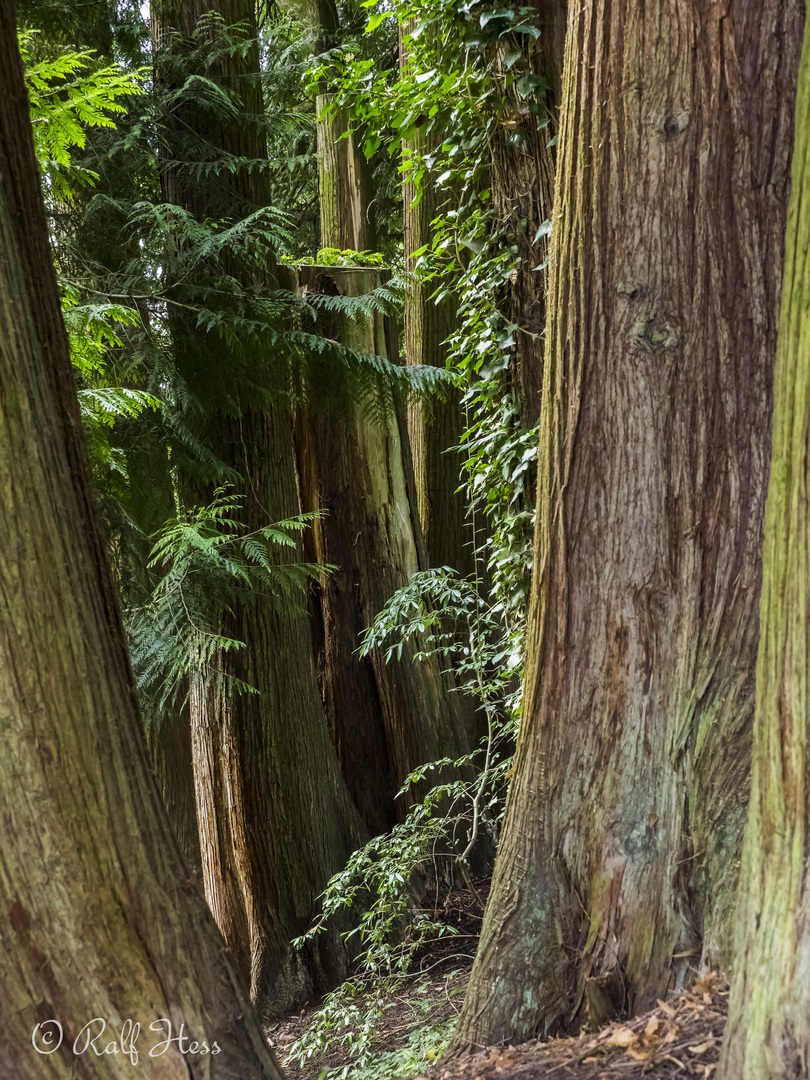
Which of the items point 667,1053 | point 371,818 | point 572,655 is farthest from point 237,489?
point 667,1053

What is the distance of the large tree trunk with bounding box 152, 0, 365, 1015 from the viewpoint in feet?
17.3

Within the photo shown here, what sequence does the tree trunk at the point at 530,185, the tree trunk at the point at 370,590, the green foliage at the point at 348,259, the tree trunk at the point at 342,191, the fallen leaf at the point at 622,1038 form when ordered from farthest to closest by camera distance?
the tree trunk at the point at 342,191, the tree trunk at the point at 370,590, the green foliage at the point at 348,259, the tree trunk at the point at 530,185, the fallen leaf at the point at 622,1038

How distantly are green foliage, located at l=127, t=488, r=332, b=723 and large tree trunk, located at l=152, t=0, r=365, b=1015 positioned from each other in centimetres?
35

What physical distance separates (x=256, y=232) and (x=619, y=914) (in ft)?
13.7

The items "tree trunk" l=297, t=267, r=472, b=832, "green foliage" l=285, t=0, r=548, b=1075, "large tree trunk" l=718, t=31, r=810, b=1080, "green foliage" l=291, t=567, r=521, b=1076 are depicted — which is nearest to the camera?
"large tree trunk" l=718, t=31, r=810, b=1080

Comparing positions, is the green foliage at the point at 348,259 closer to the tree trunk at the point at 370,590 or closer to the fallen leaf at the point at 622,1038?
the tree trunk at the point at 370,590

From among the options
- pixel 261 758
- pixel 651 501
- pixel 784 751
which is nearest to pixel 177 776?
pixel 261 758

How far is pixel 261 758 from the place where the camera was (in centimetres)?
532

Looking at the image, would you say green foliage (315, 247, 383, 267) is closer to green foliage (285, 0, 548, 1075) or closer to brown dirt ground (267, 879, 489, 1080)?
green foliage (285, 0, 548, 1075)

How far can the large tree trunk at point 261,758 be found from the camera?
17.3 feet

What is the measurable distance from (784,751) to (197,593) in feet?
11.9
